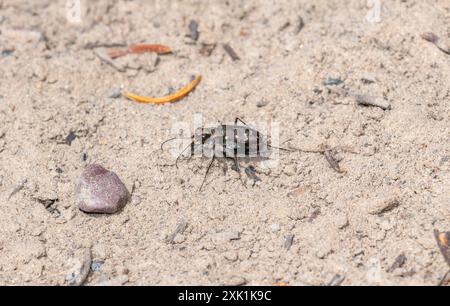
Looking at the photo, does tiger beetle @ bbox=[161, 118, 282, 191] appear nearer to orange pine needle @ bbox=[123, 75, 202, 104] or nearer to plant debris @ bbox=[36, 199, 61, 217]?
orange pine needle @ bbox=[123, 75, 202, 104]

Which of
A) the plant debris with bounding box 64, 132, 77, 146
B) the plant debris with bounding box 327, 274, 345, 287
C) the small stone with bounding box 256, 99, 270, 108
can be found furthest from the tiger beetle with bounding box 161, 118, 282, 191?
Answer: the plant debris with bounding box 327, 274, 345, 287

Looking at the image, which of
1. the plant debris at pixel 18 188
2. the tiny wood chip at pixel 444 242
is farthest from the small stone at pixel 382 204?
the plant debris at pixel 18 188

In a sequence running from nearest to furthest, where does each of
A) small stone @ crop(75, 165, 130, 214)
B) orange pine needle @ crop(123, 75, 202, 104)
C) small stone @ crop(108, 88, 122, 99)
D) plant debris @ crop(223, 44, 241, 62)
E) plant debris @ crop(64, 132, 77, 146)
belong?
1. small stone @ crop(75, 165, 130, 214)
2. plant debris @ crop(64, 132, 77, 146)
3. orange pine needle @ crop(123, 75, 202, 104)
4. small stone @ crop(108, 88, 122, 99)
5. plant debris @ crop(223, 44, 241, 62)

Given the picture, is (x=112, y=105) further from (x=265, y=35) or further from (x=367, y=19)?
(x=367, y=19)

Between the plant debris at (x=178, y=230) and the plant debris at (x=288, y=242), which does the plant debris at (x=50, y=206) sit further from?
the plant debris at (x=288, y=242)

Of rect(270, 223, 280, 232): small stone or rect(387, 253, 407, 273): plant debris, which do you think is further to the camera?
rect(270, 223, 280, 232): small stone
